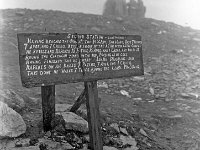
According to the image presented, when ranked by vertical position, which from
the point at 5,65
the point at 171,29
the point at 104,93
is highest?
the point at 171,29

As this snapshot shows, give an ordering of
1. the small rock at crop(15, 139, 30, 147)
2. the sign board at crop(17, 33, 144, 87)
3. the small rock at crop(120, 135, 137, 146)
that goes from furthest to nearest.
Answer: the small rock at crop(120, 135, 137, 146) < the small rock at crop(15, 139, 30, 147) < the sign board at crop(17, 33, 144, 87)

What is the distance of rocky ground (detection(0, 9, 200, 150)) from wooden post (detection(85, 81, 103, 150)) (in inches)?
14.2

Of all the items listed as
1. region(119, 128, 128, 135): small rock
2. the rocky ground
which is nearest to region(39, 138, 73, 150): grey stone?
the rocky ground

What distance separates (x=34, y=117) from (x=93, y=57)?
2.06 metres

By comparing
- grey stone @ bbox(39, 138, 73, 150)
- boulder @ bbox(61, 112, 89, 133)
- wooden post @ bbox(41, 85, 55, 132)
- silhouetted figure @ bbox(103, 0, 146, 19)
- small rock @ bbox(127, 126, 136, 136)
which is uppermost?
Answer: silhouetted figure @ bbox(103, 0, 146, 19)

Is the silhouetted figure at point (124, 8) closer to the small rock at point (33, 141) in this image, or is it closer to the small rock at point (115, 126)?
the small rock at point (115, 126)

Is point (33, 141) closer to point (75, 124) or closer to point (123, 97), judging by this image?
point (75, 124)

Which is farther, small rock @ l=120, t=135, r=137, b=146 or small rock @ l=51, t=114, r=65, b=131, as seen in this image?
small rock @ l=120, t=135, r=137, b=146

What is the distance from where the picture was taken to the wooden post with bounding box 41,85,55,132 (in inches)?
217

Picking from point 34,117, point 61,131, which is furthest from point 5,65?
point 61,131

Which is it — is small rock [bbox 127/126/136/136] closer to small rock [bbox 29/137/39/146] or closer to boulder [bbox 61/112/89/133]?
boulder [bbox 61/112/89/133]

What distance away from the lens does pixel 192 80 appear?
12391 millimetres

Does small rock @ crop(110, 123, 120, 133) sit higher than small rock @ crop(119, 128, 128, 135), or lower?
higher

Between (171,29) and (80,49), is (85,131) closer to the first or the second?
(80,49)
